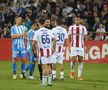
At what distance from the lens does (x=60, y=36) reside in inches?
755

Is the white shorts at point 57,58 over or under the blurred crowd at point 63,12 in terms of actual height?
under

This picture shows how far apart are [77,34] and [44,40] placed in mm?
3367

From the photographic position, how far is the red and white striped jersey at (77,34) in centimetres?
1933

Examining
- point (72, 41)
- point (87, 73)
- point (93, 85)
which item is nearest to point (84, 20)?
point (87, 73)

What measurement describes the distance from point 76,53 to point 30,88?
3856 mm

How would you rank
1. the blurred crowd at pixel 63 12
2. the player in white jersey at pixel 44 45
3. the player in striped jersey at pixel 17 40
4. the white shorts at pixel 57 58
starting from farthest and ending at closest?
the blurred crowd at pixel 63 12 → the player in striped jersey at pixel 17 40 → the white shorts at pixel 57 58 → the player in white jersey at pixel 44 45

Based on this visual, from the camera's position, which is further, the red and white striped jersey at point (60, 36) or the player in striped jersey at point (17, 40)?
the player in striped jersey at point (17, 40)

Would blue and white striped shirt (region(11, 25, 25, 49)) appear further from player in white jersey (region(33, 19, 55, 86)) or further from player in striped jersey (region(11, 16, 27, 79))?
player in white jersey (region(33, 19, 55, 86))

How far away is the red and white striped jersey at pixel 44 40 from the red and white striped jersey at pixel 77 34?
3.15m

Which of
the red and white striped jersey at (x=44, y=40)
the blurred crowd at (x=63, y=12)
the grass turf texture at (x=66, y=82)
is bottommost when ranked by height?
the grass turf texture at (x=66, y=82)

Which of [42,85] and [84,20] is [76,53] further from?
[84,20]

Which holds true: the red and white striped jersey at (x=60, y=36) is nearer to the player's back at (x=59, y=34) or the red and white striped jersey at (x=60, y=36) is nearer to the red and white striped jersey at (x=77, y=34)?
the player's back at (x=59, y=34)


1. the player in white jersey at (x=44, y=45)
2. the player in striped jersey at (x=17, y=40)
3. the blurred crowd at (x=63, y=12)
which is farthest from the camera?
the blurred crowd at (x=63, y=12)

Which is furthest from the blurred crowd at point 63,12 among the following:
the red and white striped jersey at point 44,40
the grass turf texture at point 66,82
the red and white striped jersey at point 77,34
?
the red and white striped jersey at point 44,40
